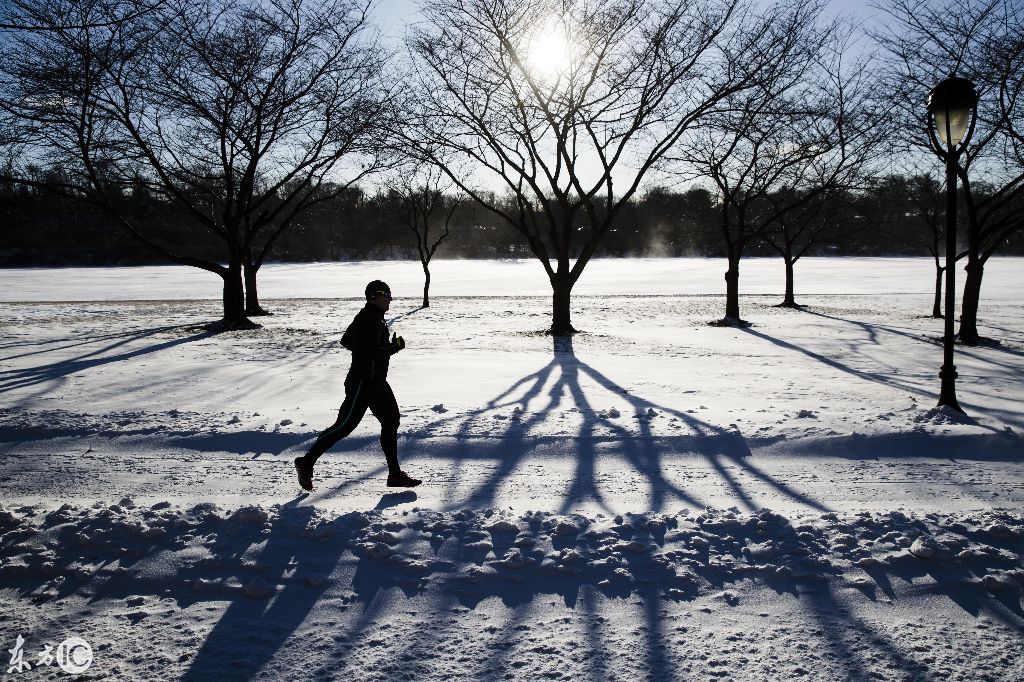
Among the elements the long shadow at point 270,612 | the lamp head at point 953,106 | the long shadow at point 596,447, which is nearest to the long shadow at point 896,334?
the lamp head at point 953,106

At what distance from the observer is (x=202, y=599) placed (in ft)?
12.1

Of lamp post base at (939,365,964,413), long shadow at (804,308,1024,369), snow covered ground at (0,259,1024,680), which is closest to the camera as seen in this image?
snow covered ground at (0,259,1024,680)

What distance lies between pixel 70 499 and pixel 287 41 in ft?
49.9

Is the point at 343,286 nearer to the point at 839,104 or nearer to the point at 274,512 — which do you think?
the point at 839,104

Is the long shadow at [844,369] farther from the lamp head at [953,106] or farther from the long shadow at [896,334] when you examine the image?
the lamp head at [953,106]

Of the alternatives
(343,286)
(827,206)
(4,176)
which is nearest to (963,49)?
(827,206)

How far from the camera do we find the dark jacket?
523cm

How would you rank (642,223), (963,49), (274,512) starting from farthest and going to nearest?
1. (642,223)
2. (963,49)
3. (274,512)

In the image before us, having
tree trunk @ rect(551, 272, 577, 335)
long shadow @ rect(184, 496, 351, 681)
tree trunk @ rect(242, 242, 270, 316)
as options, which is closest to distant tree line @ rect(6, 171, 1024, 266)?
tree trunk @ rect(242, 242, 270, 316)

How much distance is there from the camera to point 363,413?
209 inches

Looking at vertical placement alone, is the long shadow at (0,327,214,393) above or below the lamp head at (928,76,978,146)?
below

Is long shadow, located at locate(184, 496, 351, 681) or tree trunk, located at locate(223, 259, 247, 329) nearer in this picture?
long shadow, located at locate(184, 496, 351, 681)

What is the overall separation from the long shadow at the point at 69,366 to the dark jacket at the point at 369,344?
678 cm

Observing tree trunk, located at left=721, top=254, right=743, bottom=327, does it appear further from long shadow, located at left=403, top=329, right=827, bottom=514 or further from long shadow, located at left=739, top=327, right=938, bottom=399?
long shadow, located at left=403, top=329, right=827, bottom=514
